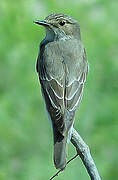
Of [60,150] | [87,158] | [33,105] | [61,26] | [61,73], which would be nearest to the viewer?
[87,158]

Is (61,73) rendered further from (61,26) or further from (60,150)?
(60,150)

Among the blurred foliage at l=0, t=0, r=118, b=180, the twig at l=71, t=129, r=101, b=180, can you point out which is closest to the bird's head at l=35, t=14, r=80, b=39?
the blurred foliage at l=0, t=0, r=118, b=180

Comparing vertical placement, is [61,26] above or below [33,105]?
above

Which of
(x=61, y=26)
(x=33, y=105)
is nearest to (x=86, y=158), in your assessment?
(x=61, y=26)

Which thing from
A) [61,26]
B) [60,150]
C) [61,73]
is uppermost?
[61,26]

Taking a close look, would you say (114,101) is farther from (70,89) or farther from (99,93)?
(70,89)

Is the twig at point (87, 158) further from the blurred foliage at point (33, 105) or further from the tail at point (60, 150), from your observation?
the blurred foliage at point (33, 105)

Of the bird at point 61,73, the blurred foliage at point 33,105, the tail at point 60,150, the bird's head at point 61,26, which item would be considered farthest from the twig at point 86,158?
the blurred foliage at point 33,105

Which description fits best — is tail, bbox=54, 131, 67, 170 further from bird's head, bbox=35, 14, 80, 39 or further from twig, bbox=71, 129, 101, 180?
bird's head, bbox=35, 14, 80, 39
